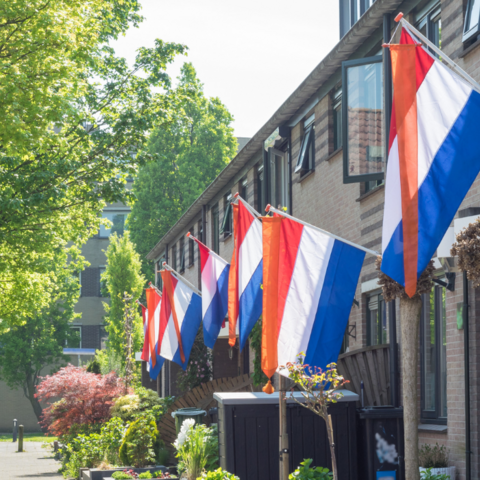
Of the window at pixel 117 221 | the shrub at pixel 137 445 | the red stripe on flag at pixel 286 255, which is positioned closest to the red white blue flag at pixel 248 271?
the red stripe on flag at pixel 286 255

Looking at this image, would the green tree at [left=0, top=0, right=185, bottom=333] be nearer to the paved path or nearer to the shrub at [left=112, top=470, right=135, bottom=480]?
the paved path

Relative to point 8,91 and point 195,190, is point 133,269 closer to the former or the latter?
point 195,190

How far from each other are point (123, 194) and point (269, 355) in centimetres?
1086

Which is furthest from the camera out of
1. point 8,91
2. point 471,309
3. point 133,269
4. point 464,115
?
point 133,269

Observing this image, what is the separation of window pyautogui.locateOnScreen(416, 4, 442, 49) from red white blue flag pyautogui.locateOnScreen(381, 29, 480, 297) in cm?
515

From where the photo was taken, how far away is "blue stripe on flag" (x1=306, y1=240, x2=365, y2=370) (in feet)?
25.0

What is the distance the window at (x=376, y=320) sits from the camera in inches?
474

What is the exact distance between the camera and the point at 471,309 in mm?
9133

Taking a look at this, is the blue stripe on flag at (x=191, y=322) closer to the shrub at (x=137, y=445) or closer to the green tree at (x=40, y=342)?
the shrub at (x=137, y=445)

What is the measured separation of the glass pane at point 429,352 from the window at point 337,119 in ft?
13.3

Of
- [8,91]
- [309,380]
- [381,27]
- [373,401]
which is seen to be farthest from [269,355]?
[8,91]

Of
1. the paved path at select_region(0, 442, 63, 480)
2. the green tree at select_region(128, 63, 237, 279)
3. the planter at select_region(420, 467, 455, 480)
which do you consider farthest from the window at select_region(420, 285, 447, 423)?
the green tree at select_region(128, 63, 237, 279)

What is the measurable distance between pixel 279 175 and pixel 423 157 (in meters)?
11.7

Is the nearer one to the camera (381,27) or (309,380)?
(309,380)
